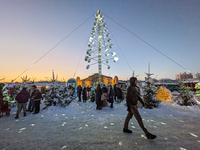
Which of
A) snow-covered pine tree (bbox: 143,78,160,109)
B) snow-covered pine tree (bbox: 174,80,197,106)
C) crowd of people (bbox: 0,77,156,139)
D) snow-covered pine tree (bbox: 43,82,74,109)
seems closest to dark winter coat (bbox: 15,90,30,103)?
crowd of people (bbox: 0,77,156,139)

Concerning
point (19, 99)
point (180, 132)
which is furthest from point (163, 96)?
point (19, 99)

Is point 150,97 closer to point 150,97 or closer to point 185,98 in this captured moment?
point 150,97

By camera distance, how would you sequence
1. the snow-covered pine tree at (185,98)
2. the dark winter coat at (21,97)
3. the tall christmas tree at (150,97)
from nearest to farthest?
the dark winter coat at (21,97) → the tall christmas tree at (150,97) → the snow-covered pine tree at (185,98)

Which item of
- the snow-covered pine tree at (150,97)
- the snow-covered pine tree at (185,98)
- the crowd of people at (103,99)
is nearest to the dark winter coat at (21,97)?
the crowd of people at (103,99)

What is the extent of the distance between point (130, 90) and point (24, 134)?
3.95 meters

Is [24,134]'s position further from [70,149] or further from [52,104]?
[52,104]

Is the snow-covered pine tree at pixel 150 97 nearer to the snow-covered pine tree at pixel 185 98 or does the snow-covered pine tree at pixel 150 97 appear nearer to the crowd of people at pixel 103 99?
the crowd of people at pixel 103 99

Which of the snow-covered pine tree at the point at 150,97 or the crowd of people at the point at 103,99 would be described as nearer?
the crowd of people at the point at 103,99

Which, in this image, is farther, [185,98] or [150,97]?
[185,98]

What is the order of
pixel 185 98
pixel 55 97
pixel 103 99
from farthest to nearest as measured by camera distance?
pixel 185 98 → pixel 55 97 → pixel 103 99

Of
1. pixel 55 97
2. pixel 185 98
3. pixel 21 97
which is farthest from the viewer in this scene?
pixel 185 98

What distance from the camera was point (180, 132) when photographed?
3.86 m

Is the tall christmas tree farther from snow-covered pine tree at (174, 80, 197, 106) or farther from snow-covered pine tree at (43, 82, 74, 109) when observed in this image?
snow-covered pine tree at (43, 82, 74, 109)

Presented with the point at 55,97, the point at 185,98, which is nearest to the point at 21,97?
the point at 55,97
